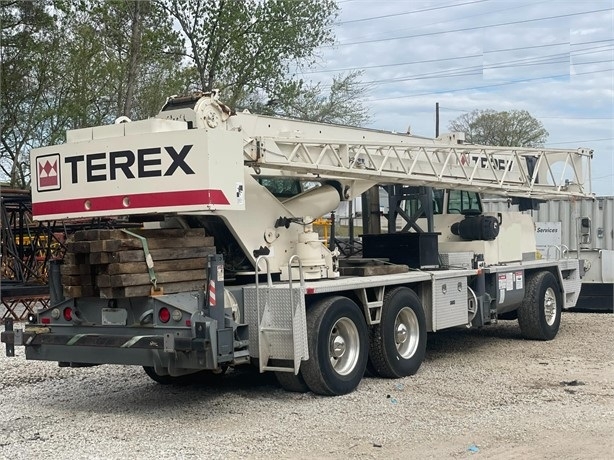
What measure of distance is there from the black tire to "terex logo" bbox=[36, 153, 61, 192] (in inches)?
125

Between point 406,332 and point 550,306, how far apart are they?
14.8ft

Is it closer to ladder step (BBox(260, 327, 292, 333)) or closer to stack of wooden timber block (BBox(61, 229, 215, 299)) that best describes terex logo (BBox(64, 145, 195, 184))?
stack of wooden timber block (BBox(61, 229, 215, 299))

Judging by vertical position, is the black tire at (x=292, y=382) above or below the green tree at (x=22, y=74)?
below

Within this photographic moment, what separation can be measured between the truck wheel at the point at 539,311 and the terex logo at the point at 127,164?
7.54 meters

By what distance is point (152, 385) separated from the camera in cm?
998

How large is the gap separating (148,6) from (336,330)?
2067 cm

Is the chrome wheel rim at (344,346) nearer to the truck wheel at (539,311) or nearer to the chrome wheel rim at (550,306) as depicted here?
the truck wheel at (539,311)

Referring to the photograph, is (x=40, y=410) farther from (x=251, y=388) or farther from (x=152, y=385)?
(x=251, y=388)

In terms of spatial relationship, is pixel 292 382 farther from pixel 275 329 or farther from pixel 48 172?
pixel 48 172

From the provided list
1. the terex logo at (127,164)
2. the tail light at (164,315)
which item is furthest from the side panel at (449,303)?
the terex logo at (127,164)

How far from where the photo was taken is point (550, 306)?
1383 centimetres

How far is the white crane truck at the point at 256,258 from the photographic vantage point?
789 centimetres

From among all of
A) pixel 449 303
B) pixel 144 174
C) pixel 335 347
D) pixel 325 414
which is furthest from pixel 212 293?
pixel 449 303

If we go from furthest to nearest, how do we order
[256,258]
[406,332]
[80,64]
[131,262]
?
[80,64]
[406,332]
[256,258]
[131,262]
